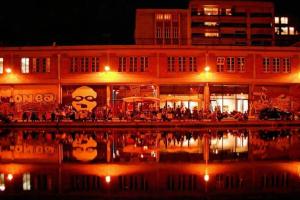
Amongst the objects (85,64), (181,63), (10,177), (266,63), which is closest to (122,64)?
(85,64)

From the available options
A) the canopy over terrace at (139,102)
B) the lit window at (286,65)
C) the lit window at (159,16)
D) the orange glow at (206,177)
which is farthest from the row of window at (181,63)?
the orange glow at (206,177)

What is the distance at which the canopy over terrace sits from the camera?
119ft

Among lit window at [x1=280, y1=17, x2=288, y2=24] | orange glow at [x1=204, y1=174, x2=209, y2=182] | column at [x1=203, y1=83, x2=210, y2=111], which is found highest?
lit window at [x1=280, y1=17, x2=288, y2=24]

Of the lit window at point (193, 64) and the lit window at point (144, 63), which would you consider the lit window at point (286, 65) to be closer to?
the lit window at point (193, 64)

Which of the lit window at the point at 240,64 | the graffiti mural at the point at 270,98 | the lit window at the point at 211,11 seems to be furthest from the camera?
the lit window at the point at 211,11

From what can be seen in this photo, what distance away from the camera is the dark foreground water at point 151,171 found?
10375mm

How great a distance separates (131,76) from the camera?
A: 129 feet

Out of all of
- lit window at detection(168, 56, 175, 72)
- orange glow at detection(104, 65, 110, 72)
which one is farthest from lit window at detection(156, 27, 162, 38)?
orange glow at detection(104, 65, 110, 72)

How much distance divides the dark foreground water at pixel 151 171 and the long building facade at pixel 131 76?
61.4 feet

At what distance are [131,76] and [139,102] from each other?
267cm

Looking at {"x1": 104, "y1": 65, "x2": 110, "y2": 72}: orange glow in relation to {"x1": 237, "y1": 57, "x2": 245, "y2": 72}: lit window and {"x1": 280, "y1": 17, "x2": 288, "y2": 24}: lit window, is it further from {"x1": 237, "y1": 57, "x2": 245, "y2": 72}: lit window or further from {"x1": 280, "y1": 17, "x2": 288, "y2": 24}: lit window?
{"x1": 280, "y1": 17, "x2": 288, "y2": 24}: lit window

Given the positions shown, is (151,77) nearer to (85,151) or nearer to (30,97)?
(30,97)

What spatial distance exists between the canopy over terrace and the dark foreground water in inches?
607

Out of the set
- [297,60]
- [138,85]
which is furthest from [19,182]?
[297,60]
